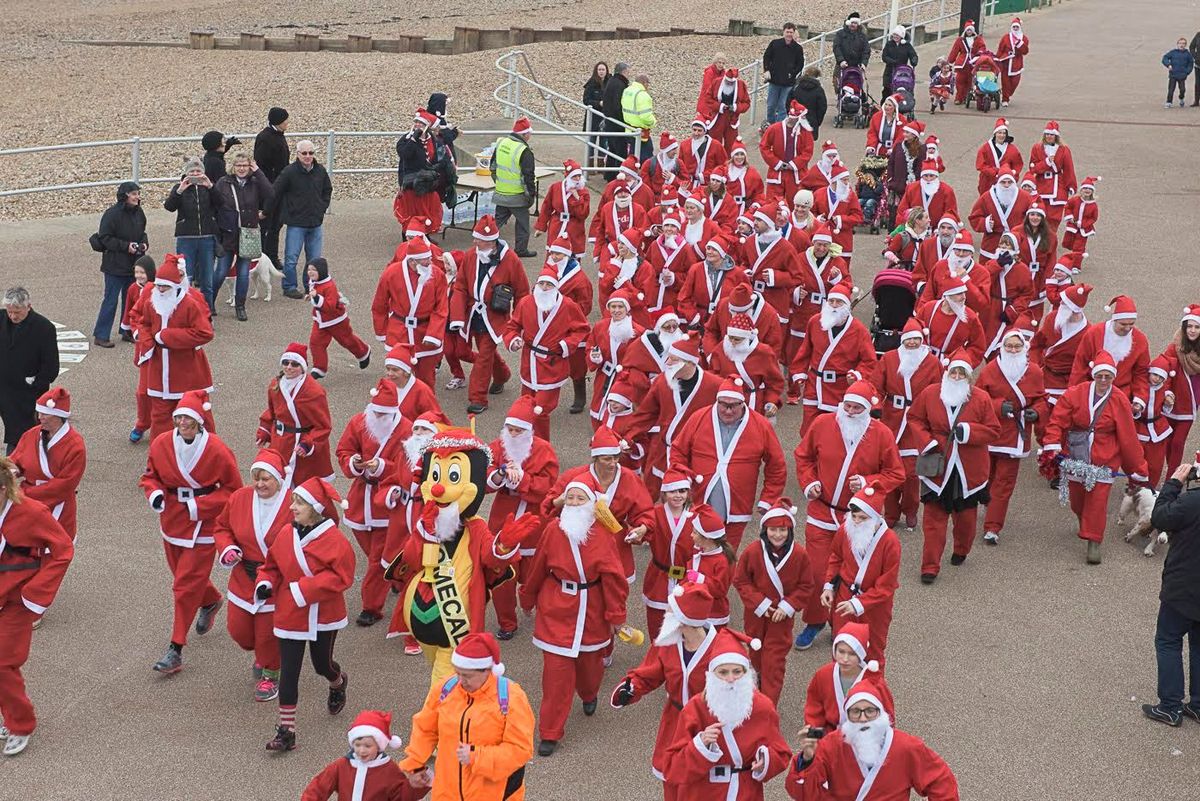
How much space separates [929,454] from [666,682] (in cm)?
408

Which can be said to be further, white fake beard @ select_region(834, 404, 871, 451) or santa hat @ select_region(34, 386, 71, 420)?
white fake beard @ select_region(834, 404, 871, 451)

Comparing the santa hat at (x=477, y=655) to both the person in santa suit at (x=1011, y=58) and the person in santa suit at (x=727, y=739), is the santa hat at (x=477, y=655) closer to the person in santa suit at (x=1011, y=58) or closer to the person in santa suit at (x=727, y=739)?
the person in santa suit at (x=727, y=739)

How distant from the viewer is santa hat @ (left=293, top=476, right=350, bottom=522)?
29.0 ft

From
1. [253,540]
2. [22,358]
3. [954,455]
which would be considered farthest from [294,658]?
[954,455]

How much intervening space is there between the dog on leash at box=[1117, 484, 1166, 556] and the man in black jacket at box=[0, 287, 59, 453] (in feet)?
27.2

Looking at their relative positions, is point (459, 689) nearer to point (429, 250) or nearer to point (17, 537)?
point (17, 537)

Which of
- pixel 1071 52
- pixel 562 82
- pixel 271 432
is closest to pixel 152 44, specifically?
pixel 562 82

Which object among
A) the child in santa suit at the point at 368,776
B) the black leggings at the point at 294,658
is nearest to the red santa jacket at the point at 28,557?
the black leggings at the point at 294,658

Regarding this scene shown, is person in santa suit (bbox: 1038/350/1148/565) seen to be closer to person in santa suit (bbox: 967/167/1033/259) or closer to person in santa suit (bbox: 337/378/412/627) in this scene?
person in santa suit (bbox: 337/378/412/627)

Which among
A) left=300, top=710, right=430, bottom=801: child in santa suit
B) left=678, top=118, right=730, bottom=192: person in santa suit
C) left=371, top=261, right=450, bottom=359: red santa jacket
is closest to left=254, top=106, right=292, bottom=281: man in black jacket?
left=371, top=261, right=450, bottom=359: red santa jacket

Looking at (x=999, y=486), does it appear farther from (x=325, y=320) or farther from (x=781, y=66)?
(x=781, y=66)

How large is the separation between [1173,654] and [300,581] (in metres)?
5.11

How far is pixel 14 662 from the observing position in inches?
348

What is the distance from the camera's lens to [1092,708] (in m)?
9.61
